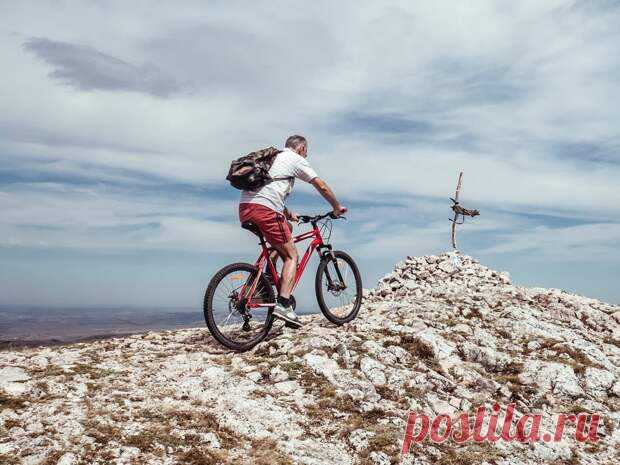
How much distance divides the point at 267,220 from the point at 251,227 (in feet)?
1.55

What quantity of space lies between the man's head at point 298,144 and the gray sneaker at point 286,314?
3397 millimetres

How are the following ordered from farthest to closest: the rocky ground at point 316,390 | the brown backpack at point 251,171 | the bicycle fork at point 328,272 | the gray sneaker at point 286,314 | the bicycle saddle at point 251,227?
the bicycle fork at point 328,272
the gray sneaker at point 286,314
the bicycle saddle at point 251,227
the brown backpack at point 251,171
the rocky ground at point 316,390

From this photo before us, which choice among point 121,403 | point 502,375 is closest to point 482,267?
point 502,375

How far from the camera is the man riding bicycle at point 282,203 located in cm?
945

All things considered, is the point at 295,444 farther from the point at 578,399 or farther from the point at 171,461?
the point at 578,399

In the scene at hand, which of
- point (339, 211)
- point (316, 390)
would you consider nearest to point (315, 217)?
point (339, 211)

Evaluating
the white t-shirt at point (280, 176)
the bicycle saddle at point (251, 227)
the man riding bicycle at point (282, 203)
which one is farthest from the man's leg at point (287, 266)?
the white t-shirt at point (280, 176)

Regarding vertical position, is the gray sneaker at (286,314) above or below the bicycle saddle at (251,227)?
below

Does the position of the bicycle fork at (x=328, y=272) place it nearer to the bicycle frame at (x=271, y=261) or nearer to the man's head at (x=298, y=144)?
the bicycle frame at (x=271, y=261)

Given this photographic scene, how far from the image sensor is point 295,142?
32.2ft

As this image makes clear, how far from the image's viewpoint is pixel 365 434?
6312 millimetres

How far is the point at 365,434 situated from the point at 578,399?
15.2ft

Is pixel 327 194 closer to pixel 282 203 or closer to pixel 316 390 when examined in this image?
pixel 282 203

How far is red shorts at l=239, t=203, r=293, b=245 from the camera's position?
9.45m
